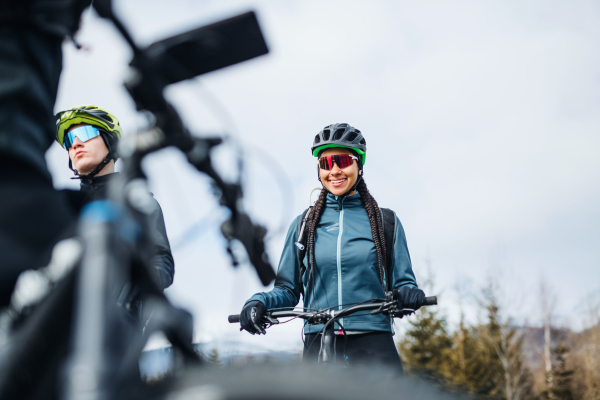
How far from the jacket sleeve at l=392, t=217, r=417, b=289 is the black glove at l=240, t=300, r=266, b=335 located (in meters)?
0.82

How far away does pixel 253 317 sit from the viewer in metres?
2.50

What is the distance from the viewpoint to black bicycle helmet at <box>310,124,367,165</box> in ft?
10.5

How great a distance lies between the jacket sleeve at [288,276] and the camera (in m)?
2.93

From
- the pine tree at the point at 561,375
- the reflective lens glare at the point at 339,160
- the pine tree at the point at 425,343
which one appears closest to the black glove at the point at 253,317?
the reflective lens glare at the point at 339,160

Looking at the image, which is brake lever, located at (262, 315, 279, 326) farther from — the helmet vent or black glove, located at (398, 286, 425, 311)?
the helmet vent

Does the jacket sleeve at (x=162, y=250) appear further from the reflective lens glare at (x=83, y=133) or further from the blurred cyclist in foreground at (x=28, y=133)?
the blurred cyclist in foreground at (x=28, y=133)

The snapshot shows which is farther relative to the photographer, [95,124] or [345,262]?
[345,262]

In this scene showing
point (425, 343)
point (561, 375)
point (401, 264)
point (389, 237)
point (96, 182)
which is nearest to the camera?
point (96, 182)

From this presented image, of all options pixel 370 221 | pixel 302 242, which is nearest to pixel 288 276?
pixel 302 242

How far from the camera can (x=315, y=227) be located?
3125 millimetres

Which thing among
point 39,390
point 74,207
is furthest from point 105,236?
point 74,207

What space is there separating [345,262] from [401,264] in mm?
340

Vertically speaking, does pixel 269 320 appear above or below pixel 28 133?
below

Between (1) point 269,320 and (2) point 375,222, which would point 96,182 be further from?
(2) point 375,222
